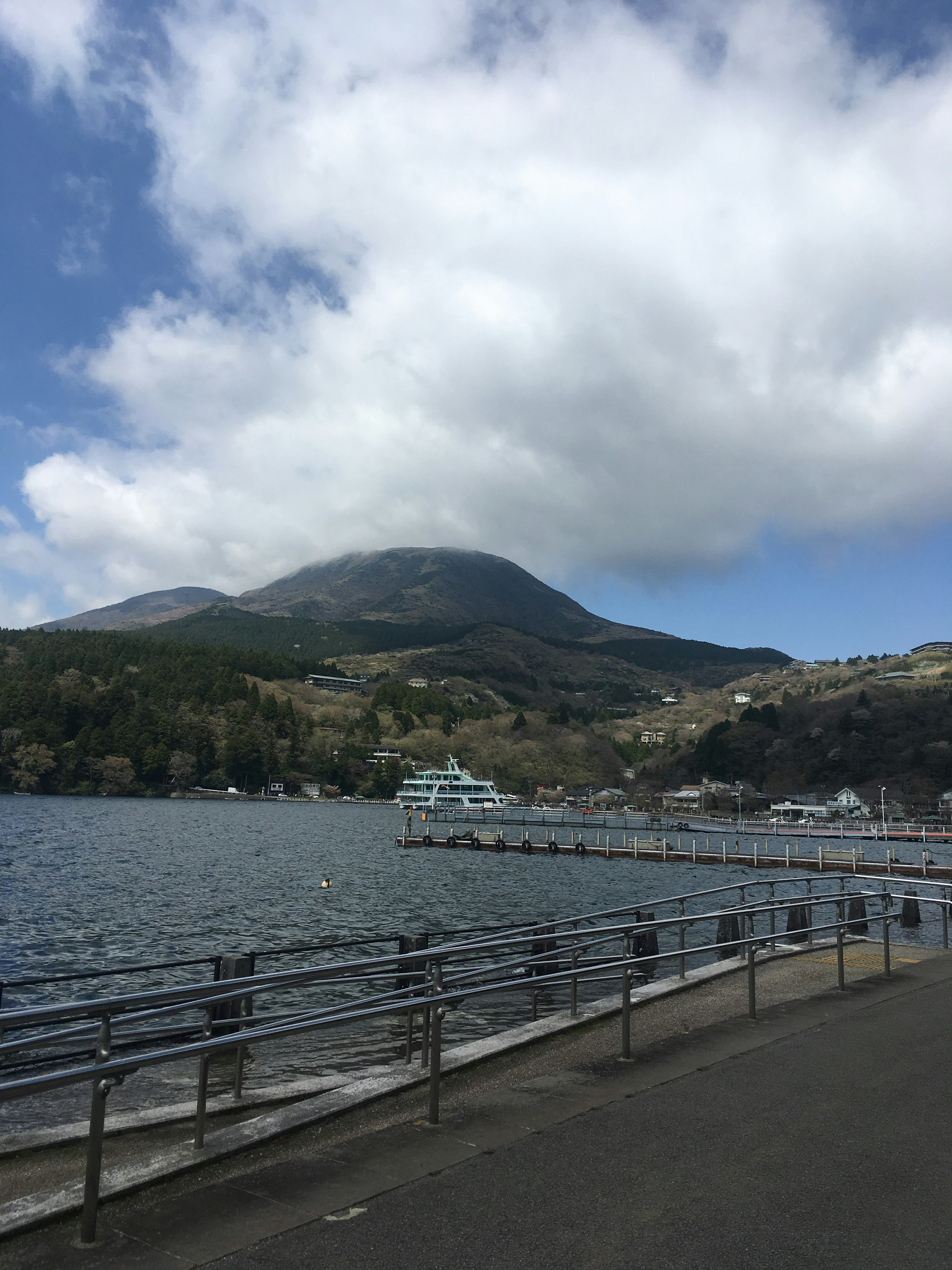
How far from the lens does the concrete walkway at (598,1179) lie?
178 inches

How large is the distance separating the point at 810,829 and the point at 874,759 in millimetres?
68177

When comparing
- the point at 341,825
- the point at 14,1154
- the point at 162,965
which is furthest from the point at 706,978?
the point at 341,825

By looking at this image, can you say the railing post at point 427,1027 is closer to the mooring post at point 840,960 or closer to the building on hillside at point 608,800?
the mooring post at point 840,960

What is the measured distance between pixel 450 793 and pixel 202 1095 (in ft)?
521

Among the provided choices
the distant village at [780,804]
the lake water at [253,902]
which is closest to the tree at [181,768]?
the distant village at [780,804]

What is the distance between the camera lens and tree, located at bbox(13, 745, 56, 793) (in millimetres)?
148625

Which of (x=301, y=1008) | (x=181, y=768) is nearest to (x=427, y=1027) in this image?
(x=301, y=1008)

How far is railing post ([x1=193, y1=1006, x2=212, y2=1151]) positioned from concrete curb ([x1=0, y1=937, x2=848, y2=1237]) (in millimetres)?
52

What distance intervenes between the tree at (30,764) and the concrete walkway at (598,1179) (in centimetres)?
15904

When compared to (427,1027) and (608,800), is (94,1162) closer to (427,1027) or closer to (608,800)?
(427,1027)

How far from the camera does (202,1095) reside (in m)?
A: 6.12

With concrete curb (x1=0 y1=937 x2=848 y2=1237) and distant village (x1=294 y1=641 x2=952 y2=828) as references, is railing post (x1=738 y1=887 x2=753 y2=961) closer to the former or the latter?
concrete curb (x1=0 y1=937 x2=848 y2=1237)

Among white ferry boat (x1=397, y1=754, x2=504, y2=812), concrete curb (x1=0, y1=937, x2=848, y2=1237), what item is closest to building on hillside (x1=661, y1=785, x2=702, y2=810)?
white ferry boat (x1=397, y1=754, x2=504, y2=812)

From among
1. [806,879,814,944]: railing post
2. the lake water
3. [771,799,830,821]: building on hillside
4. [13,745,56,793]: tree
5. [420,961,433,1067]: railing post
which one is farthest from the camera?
[771,799,830,821]: building on hillside
